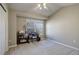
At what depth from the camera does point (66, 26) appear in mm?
4746

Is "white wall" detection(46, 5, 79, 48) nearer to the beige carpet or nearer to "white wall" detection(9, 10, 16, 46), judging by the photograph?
the beige carpet

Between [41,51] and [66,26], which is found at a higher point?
[66,26]

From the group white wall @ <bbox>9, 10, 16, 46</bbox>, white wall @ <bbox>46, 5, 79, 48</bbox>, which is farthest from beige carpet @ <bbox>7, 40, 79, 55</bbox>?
white wall @ <bbox>46, 5, 79, 48</bbox>

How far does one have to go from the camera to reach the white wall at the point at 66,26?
415cm

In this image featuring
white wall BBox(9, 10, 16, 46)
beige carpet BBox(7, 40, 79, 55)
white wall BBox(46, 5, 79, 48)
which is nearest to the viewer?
beige carpet BBox(7, 40, 79, 55)

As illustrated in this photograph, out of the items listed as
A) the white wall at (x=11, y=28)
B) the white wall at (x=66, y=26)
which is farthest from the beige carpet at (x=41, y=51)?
the white wall at (x=66, y=26)

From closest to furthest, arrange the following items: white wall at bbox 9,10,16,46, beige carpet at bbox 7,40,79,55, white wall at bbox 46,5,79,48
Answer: beige carpet at bbox 7,40,79,55 < white wall at bbox 46,5,79,48 < white wall at bbox 9,10,16,46

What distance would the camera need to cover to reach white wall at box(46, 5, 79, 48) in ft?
13.6

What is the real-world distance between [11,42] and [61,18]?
306cm

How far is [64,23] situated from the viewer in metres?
4.89

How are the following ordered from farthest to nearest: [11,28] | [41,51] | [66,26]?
[66,26] → [11,28] → [41,51]

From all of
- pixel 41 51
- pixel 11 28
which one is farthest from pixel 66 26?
pixel 11 28

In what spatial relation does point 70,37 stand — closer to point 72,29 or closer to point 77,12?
point 72,29

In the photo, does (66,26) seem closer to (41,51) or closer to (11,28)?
(41,51)
